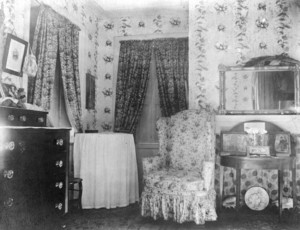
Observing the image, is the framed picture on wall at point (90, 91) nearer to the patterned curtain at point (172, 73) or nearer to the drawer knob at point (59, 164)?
the patterned curtain at point (172, 73)

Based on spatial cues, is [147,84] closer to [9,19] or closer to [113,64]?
[113,64]

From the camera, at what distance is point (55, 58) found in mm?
4012

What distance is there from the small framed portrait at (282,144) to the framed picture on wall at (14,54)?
3123mm

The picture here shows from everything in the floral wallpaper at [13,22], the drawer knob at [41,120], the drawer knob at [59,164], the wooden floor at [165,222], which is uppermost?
the floral wallpaper at [13,22]

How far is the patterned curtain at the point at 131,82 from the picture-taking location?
556 cm

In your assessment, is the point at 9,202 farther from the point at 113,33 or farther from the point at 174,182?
the point at 113,33

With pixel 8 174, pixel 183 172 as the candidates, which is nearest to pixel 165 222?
pixel 183 172

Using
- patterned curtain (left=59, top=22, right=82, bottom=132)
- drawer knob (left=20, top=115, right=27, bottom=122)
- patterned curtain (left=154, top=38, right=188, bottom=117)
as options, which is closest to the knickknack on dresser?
patterned curtain (left=154, top=38, right=188, bottom=117)

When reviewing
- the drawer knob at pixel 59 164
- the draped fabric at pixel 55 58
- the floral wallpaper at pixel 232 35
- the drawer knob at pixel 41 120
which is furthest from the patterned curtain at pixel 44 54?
the floral wallpaper at pixel 232 35

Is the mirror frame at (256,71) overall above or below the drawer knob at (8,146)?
above

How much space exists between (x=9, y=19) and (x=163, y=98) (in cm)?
287

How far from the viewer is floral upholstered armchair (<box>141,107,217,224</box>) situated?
3.53 m

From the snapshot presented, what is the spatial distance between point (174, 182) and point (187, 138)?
746 millimetres

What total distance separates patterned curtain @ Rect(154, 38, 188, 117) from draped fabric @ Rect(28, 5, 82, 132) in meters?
1.47
